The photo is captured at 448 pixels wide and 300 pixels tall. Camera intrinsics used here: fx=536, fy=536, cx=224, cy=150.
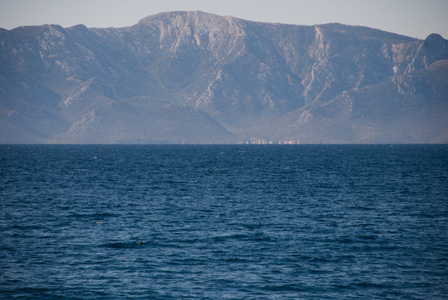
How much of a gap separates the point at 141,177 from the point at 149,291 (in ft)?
272

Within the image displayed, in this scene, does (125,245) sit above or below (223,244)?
below

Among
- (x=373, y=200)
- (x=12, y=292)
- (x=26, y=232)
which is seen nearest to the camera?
(x=12, y=292)

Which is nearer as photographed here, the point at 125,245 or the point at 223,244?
the point at 125,245

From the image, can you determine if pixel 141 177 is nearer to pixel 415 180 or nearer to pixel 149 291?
pixel 415 180

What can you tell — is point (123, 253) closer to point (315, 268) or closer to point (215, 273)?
point (215, 273)

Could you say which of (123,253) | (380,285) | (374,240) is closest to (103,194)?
(123,253)

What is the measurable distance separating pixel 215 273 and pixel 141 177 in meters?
A: 80.1

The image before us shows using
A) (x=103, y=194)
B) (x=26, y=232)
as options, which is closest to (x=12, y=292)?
(x=26, y=232)

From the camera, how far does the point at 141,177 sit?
11825 centimetres

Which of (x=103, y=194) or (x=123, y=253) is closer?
(x=123, y=253)

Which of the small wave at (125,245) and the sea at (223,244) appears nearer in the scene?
the sea at (223,244)

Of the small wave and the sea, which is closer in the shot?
the sea

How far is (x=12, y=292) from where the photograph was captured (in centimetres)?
3584

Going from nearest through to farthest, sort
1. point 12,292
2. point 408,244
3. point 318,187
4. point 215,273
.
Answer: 1. point 12,292
2. point 215,273
3. point 408,244
4. point 318,187
